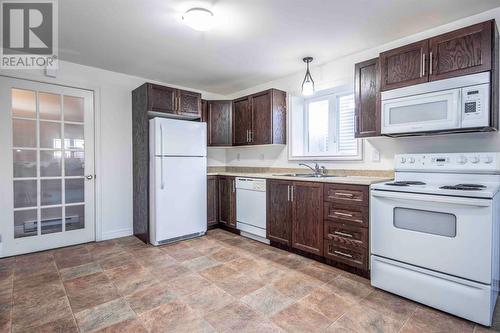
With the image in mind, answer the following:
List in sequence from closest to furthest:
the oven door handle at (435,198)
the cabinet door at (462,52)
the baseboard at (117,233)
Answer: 1. the oven door handle at (435,198)
2. the cabinet door at (462,52)
3. the baseboard at (117,233)

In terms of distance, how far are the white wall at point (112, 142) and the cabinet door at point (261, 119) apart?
1764 millimetres

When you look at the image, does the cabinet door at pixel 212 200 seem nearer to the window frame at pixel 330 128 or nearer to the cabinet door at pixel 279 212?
the cabinet door at pixel 279 212

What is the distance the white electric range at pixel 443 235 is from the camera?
66.6 inches

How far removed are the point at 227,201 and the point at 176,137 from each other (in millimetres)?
1228

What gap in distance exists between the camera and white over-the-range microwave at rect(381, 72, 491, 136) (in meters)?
1.95

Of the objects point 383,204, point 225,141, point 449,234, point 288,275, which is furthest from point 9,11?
point 449,234

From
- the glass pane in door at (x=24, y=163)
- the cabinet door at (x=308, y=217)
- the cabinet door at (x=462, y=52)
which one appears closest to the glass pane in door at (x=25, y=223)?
the glass pane in door at (x=24, y=163)

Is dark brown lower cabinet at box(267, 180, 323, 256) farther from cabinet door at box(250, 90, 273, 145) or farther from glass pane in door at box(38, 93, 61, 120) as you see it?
glass pane in door at box(38, 93, 61, 120)

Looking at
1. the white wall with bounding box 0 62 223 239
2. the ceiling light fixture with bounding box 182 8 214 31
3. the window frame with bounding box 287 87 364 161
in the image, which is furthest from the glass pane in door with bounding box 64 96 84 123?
the window frame with bounding box 287 87 364 161

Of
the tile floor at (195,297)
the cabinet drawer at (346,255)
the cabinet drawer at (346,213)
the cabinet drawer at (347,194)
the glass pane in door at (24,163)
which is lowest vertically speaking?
the tile floor at (195,297)

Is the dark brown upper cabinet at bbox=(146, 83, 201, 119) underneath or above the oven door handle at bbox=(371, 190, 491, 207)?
above

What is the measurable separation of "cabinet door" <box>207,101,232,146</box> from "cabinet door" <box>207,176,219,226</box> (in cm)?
64

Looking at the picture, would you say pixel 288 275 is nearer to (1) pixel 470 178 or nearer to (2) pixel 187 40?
(1) pixel 470 178

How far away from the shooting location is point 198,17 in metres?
2.14
